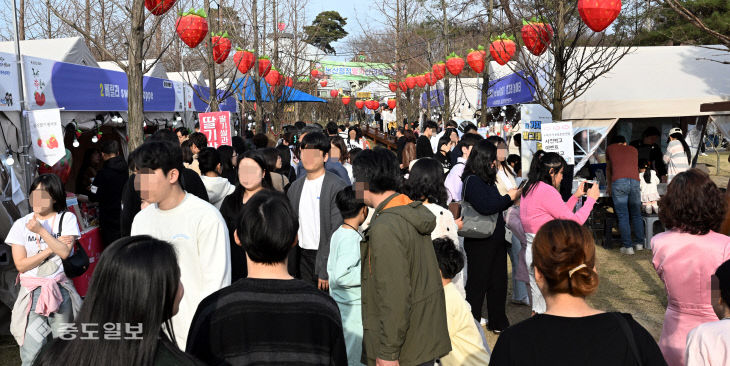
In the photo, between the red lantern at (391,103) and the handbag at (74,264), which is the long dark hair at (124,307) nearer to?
the handbag at (74,264)

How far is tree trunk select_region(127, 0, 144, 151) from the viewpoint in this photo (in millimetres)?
6582

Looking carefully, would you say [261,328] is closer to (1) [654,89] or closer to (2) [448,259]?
(2) [448,259]

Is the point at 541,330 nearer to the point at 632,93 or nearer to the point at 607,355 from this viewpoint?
the point at 607,355

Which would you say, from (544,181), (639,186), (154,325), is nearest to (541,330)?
(154,325)

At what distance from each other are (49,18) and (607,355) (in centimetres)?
2087

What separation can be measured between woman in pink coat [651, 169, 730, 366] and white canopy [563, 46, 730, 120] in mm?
6683

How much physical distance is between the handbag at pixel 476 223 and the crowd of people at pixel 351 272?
12 mm

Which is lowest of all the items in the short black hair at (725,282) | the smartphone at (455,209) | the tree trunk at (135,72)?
the smartphone at (455,209)

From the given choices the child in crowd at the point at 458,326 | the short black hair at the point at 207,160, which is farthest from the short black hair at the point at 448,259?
the short black hair at the point at 207,160

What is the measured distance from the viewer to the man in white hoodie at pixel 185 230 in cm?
297

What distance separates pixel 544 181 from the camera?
4770 millimetres

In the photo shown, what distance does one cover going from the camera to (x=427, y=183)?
4223mm

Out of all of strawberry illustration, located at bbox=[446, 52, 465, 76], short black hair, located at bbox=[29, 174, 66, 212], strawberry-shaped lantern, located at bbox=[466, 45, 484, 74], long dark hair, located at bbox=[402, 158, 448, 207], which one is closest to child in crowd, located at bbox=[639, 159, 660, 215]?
strawberry-shaped lantern, located at bbox=[466, 45, 484, 74]

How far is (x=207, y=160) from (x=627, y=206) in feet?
21.3
